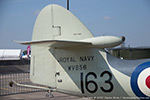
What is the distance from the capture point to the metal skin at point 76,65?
16.4ft

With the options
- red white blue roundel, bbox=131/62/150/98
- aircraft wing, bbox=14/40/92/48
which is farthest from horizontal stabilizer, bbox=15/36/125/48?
red white blue roundel, bbox=131/62/150/98

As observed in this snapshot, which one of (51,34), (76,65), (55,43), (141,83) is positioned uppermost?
(51,34)

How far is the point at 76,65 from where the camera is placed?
17.7ft

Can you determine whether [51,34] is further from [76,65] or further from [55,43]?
[55,43]

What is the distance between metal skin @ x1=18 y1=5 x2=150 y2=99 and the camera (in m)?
5.01

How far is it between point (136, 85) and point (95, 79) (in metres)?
0.86

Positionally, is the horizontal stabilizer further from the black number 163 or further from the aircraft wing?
the black number 163

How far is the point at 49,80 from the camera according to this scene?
555 cm

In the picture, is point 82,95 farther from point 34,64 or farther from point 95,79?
point 34,64

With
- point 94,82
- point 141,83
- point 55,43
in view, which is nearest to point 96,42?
point 55,43

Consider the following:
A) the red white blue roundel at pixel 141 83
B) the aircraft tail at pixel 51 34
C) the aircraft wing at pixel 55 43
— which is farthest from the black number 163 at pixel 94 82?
the aircraft wing at pixel 55 43

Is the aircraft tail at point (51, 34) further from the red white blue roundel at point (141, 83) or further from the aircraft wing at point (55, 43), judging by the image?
the red white blue roundel at point (141, 83)

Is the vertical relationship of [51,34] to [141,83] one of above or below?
above

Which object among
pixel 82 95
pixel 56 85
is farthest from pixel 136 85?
pixel 56 85
